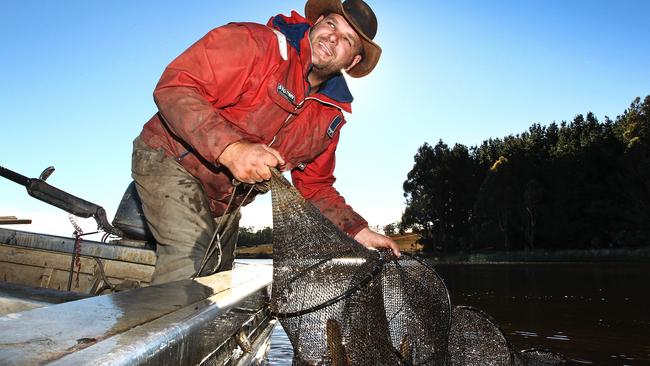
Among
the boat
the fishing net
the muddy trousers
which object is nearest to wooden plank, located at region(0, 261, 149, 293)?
the boat

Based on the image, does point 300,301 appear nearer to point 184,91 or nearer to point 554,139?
point 184,91

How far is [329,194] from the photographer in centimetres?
459

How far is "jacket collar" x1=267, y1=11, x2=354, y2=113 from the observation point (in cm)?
350

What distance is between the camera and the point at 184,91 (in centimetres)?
291

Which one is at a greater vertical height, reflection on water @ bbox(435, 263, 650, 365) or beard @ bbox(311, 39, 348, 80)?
beard @ bbox(311, 39, 348, 80)

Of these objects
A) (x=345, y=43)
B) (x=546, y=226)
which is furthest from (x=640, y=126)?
(x=345, y=43)

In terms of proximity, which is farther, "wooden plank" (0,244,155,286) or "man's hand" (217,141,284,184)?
"wooden plank" (0,244,155,286)

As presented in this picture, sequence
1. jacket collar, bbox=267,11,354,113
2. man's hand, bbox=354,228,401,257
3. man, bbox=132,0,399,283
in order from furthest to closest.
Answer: man's hand, bbox=354,228,401,257 < jacket collar, bbox=267,11,354,113 < man, bbox=132,0,399,283

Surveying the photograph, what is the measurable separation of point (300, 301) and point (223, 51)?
1.62m

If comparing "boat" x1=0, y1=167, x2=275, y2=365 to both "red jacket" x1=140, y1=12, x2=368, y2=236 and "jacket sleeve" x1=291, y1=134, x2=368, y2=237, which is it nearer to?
"red jacket" x1=140, y1=12, x2=368, y2=236

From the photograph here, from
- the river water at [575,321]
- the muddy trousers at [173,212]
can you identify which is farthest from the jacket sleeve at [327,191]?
the river water at [575,321]

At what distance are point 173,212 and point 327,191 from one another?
162cm

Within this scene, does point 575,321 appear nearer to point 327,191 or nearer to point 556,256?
point 327,191

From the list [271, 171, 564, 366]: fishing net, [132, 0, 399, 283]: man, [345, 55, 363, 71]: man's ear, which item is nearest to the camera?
[132, 0, 399, 283]: man
